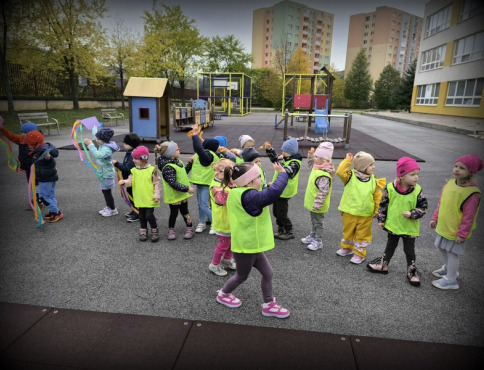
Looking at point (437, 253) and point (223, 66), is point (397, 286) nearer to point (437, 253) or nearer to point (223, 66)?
point (437, 253)

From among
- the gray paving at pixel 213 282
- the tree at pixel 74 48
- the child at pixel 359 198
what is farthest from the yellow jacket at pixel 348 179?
the tree at pixel 74 48

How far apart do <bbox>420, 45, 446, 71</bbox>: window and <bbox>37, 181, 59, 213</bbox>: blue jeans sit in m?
30.9

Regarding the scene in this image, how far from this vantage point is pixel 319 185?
159 inches

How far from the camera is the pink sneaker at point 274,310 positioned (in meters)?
2.95

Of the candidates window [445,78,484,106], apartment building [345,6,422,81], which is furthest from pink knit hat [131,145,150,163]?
apartment building [345,6,422,81]

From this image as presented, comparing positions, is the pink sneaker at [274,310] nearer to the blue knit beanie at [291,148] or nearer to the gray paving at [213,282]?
the gray paving at [213,282]

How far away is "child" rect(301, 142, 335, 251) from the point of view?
A: 4.03 metres

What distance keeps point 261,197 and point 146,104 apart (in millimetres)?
10403

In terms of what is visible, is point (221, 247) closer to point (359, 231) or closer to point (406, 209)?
point (359, 231)

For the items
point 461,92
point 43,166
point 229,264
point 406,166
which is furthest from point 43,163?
point 461,92

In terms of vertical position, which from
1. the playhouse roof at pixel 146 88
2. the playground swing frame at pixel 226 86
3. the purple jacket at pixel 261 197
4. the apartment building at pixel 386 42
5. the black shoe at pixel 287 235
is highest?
the apartment building at pixel 386 42

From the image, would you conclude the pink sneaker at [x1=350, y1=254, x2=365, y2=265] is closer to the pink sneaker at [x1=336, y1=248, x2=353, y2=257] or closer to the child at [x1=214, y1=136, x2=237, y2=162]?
the pink sneaker at [x1=336, y1=248, x2=353, y2=257]

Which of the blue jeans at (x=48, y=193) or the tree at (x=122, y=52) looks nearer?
the blue jeans at (x=48, y=193)

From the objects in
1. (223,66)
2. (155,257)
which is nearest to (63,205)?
(155,257)
